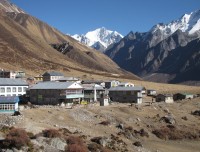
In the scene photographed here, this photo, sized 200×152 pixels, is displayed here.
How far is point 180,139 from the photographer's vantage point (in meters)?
90.1

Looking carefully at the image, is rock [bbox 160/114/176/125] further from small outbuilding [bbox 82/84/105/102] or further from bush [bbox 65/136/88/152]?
bush [bbox 65/136/88/152]

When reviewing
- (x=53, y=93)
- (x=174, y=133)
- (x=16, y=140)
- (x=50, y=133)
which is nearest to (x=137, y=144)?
(x=174, y=133)

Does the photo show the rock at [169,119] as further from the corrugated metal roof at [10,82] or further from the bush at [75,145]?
the corrugated metal roof at [10,82]

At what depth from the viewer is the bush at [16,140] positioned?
5900cm

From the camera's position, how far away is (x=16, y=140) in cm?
5912

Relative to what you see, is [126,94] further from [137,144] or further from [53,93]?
[137,144]

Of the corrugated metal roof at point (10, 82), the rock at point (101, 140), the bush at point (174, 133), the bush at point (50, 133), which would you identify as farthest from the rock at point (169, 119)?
the corrugated metal roof at point (10, 82)

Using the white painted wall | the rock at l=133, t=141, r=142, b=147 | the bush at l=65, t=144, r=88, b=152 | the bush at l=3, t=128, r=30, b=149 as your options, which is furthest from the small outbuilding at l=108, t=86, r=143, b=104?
the bush at l=3, t=128, r=30, b=149

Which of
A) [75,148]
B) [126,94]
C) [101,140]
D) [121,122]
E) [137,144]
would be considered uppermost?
[126,94]

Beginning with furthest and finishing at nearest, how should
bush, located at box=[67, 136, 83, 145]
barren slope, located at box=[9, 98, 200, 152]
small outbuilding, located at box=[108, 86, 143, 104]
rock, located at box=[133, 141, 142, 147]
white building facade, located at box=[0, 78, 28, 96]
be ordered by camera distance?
small outbuilding, located at box=[108, 86, 143, 104]
white building facade, located at box=[0, 78, 28, 96]
barren slope, located at box=[9, 98, 200, 152]
rock, located at box=[133, 141, 142, 147]
bush, located at box=[67, 136, 83, 145]

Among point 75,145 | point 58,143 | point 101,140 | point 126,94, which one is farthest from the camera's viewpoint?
point 126,94

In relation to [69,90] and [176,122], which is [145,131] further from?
[69,90]

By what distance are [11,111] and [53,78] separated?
250 ft

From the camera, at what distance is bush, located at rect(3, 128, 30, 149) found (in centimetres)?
5900
